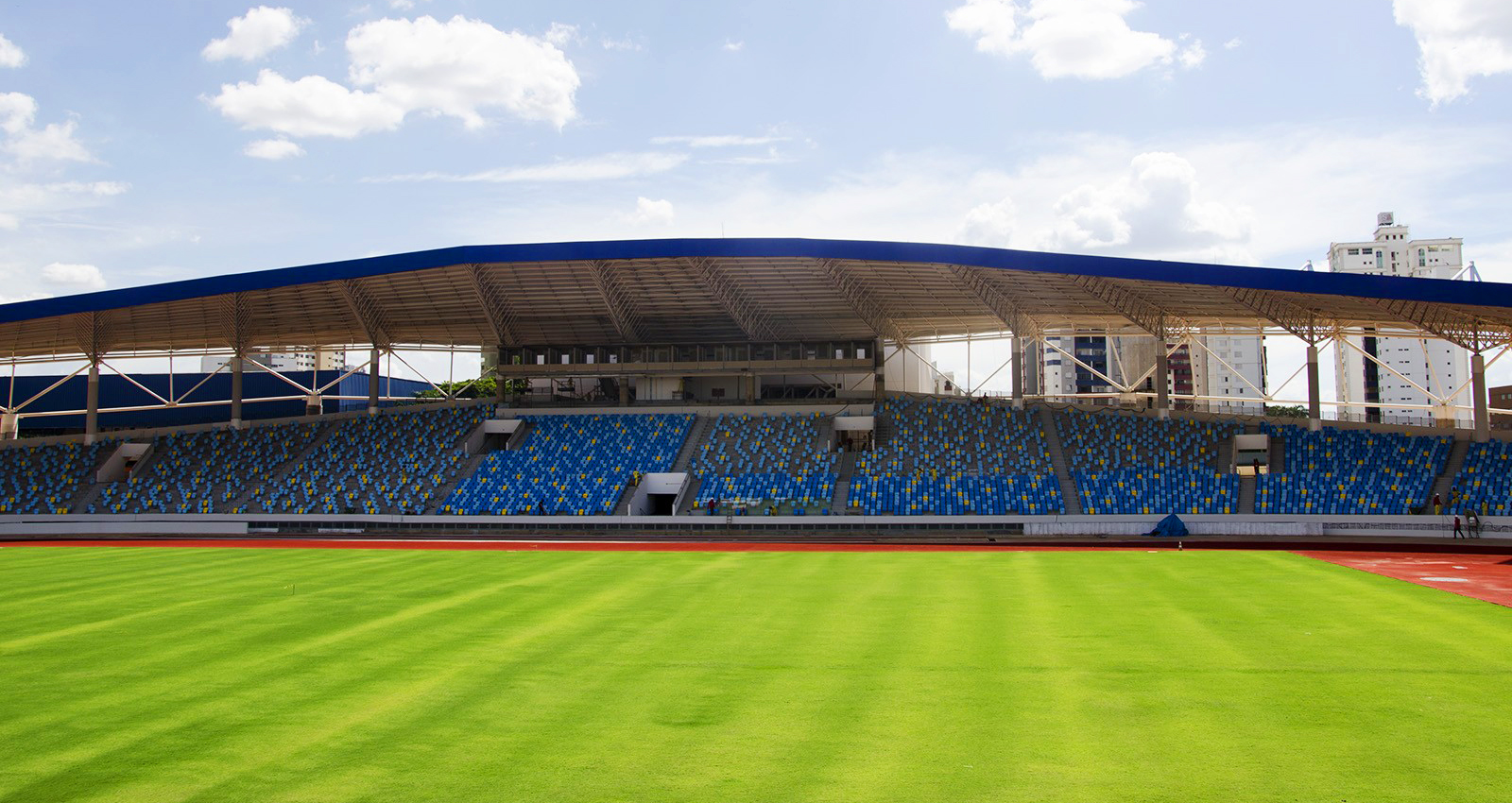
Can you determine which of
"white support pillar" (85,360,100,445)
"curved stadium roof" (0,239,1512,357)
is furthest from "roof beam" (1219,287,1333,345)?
"white support pillar" (85,360,100,445)

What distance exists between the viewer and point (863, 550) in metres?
32.0

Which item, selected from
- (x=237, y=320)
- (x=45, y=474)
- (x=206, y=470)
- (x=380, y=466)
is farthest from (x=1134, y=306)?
(x=45, y=474)

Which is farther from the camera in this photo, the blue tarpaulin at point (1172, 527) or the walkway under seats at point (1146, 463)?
the walkway under seats at point (1146, 463)

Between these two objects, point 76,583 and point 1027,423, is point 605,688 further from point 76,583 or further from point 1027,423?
point 1027,423

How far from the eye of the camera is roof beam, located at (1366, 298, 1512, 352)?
120ft

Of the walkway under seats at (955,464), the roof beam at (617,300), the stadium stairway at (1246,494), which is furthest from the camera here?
the roof beam at (617,300)

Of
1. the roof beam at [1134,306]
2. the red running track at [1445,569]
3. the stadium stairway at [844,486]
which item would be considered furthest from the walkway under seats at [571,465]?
the red running track at [1445,569]

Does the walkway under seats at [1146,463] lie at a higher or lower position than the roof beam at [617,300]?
lower

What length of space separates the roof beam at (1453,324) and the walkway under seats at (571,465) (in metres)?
30.6

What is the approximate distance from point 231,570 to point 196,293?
2447cm

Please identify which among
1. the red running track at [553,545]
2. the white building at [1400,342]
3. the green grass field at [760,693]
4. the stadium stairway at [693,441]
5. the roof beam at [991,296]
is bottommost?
the red running track at [553,545]

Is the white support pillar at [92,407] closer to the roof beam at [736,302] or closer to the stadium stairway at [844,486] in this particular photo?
the roof beam at [736,302]

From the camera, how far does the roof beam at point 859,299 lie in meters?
42.7

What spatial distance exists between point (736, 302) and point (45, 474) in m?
36.3
